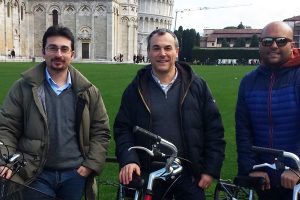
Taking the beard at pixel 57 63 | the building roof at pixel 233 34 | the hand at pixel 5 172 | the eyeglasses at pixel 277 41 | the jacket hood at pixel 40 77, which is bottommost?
the hand at pixel 5 172

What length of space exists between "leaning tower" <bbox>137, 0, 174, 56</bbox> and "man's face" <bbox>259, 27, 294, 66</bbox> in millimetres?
92051

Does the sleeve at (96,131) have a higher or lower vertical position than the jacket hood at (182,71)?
lower

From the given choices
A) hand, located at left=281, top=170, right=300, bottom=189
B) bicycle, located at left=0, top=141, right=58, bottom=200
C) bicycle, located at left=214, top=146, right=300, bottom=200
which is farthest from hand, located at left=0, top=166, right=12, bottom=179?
hand, located at left=281, top=170, right=300, bottom=189

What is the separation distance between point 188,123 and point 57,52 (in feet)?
3.79

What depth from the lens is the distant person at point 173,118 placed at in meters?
3.80

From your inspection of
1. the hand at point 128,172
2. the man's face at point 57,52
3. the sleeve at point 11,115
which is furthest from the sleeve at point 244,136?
the sleeve at point 11,115

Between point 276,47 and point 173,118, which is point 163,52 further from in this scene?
point 276,47

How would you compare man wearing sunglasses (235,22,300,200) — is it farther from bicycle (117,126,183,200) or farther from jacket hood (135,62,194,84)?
bicycle (117,126,183,200)

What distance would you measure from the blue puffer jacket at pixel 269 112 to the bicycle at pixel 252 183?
197 mm

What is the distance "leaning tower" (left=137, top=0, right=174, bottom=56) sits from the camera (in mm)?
97250

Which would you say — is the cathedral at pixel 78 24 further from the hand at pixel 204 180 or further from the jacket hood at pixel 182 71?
the hand at pixel 204 180

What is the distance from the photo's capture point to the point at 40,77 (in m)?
3.94

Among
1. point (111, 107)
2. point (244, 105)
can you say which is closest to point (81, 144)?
point (244, 105)

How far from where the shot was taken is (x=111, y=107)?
43.9 ft
